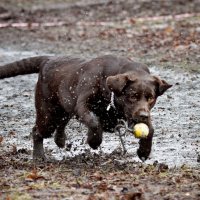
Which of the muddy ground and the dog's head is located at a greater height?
the dog's head

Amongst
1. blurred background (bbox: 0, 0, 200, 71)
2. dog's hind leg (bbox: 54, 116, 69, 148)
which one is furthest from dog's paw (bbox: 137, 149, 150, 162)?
blurred background (bbox: 0, 0, 200, 71)

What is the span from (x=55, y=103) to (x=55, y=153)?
2.79ft

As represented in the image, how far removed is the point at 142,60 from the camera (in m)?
17.1

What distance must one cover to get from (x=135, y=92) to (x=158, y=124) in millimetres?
3343

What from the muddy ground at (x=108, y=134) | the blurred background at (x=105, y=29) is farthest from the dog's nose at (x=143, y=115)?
the blurred background at (x=105, y=29)

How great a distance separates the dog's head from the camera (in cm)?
814

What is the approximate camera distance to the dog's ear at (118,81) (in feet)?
27.2

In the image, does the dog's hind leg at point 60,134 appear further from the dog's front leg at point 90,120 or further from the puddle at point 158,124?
the dog's front leg at point 90,120

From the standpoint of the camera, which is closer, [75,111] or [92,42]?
[75,111]

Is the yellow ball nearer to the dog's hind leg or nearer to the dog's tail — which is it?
the dog's hind leg

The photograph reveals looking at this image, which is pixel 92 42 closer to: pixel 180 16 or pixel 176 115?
pixel 180 16

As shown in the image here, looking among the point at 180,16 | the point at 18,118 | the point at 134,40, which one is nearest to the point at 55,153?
the point at 18,118

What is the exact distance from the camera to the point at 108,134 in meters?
10.9

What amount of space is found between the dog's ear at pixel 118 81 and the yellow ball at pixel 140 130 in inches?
18.4
